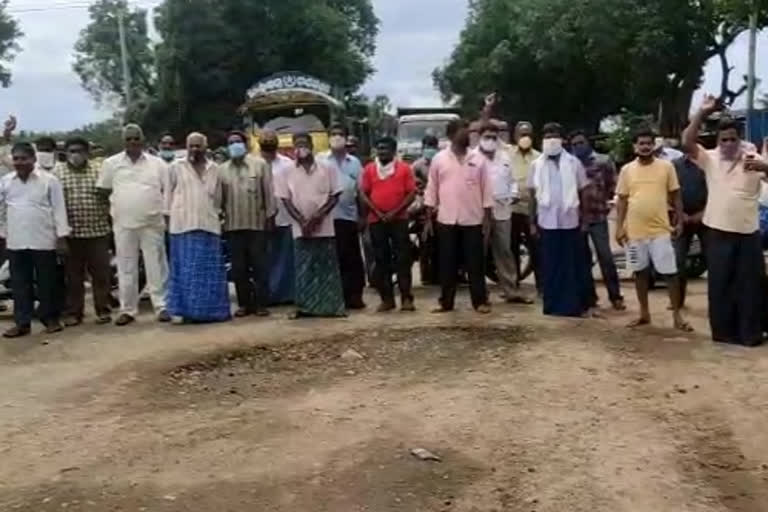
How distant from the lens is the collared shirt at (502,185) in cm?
1061

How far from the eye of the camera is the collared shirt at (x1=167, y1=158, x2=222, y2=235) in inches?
400

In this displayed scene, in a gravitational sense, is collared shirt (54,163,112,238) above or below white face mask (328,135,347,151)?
below

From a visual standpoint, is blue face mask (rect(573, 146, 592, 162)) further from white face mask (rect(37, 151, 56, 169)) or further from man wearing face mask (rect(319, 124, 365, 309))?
white face mask (rect(37, 151, 56, 169))

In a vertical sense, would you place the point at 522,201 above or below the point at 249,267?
above

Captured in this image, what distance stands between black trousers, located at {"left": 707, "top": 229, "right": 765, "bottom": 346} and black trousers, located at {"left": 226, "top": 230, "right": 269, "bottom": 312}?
4.13 m

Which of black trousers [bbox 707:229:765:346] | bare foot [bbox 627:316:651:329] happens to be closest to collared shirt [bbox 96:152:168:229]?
bare foot [bbox 627:316:651:329]

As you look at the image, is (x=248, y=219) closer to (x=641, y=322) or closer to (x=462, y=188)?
(x=462, y=188)

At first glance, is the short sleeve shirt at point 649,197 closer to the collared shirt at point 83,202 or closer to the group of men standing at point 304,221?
the group of men standing at point 304,221

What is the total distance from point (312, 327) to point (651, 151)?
3.19 m

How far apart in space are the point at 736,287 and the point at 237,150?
459cm

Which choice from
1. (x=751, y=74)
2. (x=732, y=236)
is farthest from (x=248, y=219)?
(x=751, y=74)

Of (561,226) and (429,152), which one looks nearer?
(561,226)

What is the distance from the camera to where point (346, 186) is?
10859mm

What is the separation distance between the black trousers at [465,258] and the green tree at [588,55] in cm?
986
